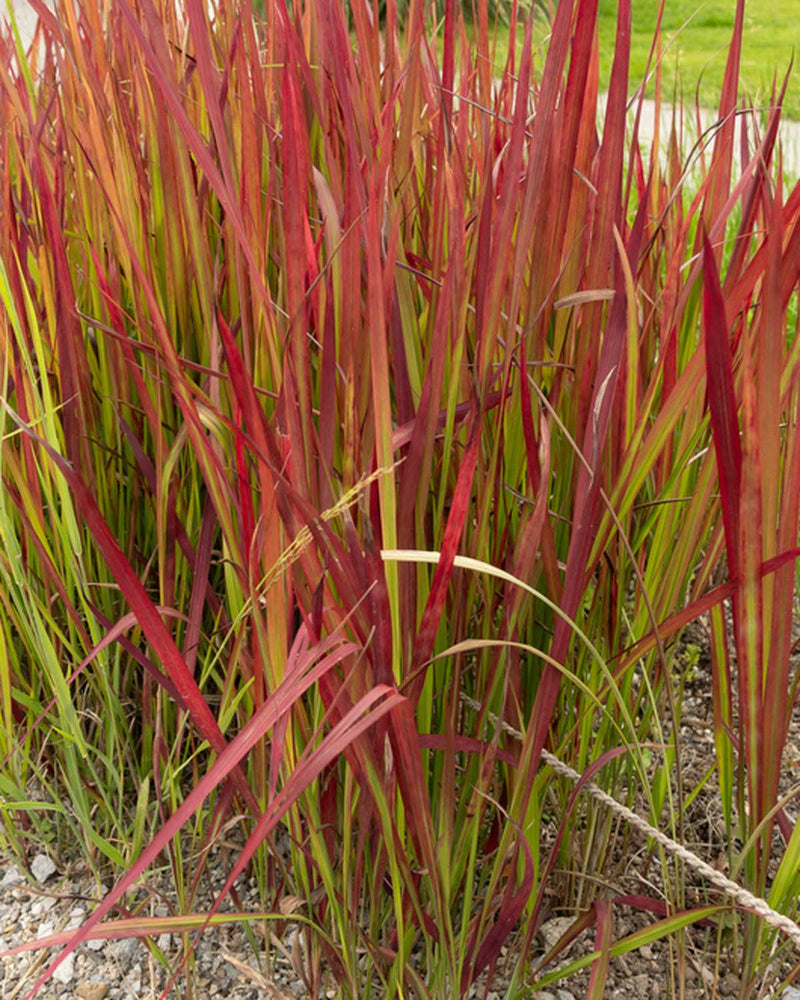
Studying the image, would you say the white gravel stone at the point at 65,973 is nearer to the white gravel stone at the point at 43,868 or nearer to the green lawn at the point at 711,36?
the white gravel stone at the point at 43,868

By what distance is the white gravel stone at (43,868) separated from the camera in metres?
0.98

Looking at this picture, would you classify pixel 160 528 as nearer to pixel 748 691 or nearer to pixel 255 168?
pixel 255 168

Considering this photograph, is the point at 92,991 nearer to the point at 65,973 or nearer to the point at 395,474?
the point at 65,973

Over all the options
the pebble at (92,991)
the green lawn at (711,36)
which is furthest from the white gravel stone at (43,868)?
the green lawn at (711,36)

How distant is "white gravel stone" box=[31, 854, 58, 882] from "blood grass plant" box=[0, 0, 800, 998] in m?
0.03

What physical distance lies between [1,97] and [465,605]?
76cm

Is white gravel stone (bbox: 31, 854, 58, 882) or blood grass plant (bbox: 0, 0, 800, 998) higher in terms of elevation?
blood grass plant (bbox: 0, 0, 800, 998)

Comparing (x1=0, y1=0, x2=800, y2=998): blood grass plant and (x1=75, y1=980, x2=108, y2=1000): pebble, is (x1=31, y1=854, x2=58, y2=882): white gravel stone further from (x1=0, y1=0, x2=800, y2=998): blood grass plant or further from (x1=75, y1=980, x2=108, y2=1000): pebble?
(x1=75, y1=980, x2=108, y2=1000): pebble

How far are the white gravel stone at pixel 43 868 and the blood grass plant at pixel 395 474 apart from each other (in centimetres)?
3

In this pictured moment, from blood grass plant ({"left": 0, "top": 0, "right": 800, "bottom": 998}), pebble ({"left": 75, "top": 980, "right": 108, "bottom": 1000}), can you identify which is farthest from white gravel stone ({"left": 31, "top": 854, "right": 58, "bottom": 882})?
pebble ({"left": 75, "top": 980, "right": 108, "bottom": 1000})

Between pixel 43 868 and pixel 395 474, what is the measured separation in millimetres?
618

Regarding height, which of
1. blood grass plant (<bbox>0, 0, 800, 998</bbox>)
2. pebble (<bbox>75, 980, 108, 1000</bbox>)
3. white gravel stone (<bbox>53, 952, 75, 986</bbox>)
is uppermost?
blood grass plant (<bbox>0, 0, 800, 998</bbox>)

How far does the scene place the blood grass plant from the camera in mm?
569

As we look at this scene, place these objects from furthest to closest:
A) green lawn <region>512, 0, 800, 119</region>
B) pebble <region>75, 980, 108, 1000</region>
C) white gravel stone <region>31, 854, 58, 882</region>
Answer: green lawn <region>512, 0, 800, 119</region>
white gravel stone <region>31, 854, 58, 882</region>
pebble <region>75, 980, 108, 1000</region>
